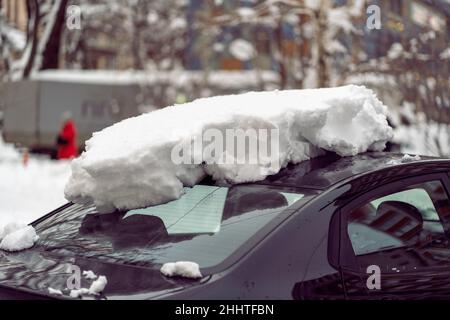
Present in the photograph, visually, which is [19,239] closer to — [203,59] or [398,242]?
[398,242]

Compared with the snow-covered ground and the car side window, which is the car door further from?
the snow-covered ground

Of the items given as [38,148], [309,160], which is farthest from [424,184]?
[38,148]

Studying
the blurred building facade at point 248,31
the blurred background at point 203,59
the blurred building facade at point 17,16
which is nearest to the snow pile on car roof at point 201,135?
the blurred background at point 203,59

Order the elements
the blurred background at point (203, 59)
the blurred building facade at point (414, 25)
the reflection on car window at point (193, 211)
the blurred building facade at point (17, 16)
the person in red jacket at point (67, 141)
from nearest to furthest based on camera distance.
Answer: the reflection on car window at point (193, 211) → the blurred building facade at point (414, 25) → the blurred background at point (203, 59) → the person in red jacket at point (67, 141) → the blurred building facade at point (17, 16)

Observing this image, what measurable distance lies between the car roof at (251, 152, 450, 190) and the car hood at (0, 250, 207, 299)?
0.74 m

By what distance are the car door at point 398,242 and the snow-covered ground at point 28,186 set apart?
709cm

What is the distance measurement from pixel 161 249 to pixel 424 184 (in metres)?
1.38

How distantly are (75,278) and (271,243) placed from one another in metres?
0.77

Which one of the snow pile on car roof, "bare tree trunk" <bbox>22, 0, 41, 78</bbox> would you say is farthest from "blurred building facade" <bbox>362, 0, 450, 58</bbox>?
"bare tree trunk" <bbox>22, 0, 41, 78</bbox>

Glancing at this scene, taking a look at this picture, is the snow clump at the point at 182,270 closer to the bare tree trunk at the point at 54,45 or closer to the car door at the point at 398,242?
the car door at the point at 398,242

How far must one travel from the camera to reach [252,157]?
143 inches

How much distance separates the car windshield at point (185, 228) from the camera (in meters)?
3.30

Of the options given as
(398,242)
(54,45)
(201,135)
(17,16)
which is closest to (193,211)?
(201,135)

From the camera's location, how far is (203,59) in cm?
2789
